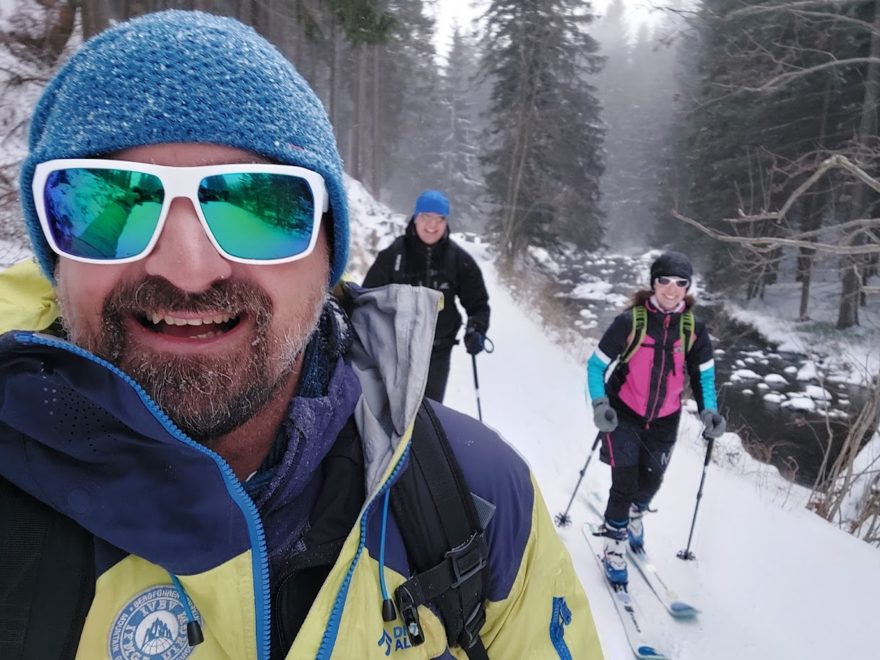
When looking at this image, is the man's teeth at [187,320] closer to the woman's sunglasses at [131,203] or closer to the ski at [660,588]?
the woman's sunglasses at [131,203]

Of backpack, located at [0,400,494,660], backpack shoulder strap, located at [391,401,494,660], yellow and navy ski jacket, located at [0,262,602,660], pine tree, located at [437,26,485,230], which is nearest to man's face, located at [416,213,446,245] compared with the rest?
backpack, located at [0,400,494,660]

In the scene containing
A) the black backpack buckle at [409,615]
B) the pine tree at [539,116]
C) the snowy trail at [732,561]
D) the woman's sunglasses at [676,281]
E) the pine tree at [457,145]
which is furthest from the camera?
the pine tree at [457,145]

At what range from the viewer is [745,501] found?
5.53 meters

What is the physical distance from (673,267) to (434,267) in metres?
2.22

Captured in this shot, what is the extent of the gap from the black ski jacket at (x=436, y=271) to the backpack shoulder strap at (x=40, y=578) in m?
4.03

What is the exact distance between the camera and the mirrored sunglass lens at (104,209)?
1.13 m

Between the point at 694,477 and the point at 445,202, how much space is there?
4.37 m

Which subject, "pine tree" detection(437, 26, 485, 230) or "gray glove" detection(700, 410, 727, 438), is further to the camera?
"pine tree" detection(437, 26, 485, 230)

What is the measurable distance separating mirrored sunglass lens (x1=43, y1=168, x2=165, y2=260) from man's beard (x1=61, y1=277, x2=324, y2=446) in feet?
0.35

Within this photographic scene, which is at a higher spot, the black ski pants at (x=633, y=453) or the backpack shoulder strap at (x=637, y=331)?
the backpack shoulder strap at (x=637, y=331)

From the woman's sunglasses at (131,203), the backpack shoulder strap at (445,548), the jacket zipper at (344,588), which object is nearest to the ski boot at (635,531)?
the backpack shoulder strap at (445,548)

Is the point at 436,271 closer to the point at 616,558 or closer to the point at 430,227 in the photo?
the point at 430,227

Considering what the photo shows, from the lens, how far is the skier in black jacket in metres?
5.01

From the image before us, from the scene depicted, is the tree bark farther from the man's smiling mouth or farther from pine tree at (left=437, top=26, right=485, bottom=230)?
pine tree at (left=437, top=26, right=485, bottom=230)
